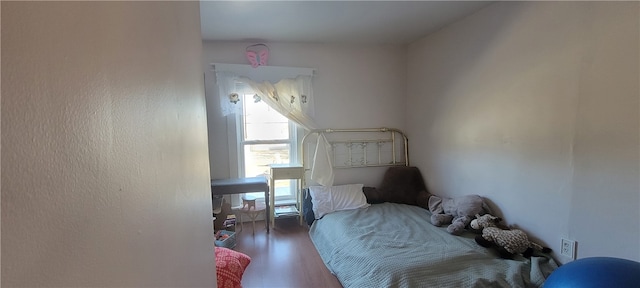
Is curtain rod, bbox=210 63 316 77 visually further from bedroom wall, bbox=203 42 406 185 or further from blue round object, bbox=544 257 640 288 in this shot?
blue round object, bbox=544 257 640 288

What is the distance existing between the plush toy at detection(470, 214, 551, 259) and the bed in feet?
0.18

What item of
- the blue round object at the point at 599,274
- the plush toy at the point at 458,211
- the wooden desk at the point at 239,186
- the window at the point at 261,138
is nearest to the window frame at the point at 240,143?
the window at the point at 261,138

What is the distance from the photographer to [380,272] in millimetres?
1979

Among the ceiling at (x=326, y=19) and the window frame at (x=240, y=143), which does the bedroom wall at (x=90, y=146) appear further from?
the window frame at (x=240, y=143)

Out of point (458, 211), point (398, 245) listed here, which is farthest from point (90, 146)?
point (458, 211)

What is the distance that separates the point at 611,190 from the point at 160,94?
8.12ft

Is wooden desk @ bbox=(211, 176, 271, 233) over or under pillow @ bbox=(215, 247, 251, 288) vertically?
over

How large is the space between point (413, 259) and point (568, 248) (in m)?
1.09

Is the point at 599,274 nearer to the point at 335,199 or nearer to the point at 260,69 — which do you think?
the point at 335,199

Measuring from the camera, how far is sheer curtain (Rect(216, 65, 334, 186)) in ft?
10.9

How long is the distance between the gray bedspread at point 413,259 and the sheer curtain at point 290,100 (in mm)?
883

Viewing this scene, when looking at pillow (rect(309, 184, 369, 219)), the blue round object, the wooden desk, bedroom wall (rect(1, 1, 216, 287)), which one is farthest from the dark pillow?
bedroom wall (rect(1, 1, 216, 287))

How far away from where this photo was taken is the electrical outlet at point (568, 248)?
196 cm

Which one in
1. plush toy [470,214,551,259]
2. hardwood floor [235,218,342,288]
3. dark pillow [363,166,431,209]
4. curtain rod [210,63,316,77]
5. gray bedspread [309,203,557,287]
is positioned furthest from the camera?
dark pillow [363,166,431,209]
